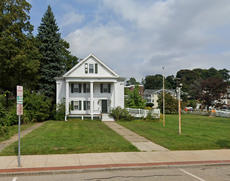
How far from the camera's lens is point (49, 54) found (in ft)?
110

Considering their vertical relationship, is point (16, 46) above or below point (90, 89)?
above

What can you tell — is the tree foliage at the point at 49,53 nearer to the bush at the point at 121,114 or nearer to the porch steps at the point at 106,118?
the porch steps at the point at 106,118

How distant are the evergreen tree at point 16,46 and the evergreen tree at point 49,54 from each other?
2.34 meters

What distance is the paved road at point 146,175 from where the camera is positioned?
7293 mm

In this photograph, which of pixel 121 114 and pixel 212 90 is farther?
pixel 212 90

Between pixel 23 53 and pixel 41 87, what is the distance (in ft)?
23.0

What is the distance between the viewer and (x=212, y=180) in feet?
23.6

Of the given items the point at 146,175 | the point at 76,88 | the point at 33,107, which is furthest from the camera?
the point at 76,88

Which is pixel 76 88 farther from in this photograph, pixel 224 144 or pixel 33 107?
pixel 224 144

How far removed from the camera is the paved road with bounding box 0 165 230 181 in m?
7.29

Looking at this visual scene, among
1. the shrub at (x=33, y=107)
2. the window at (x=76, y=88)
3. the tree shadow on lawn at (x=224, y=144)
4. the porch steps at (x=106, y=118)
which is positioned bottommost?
the tree shadow on lawn at (x=224, y=144)

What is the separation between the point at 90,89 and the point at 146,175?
23122 millimetres

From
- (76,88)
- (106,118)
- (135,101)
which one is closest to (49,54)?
(76,88)

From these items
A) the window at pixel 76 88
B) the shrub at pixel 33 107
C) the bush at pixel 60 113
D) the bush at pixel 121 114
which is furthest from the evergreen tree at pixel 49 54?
the bush at pixel 121 114
